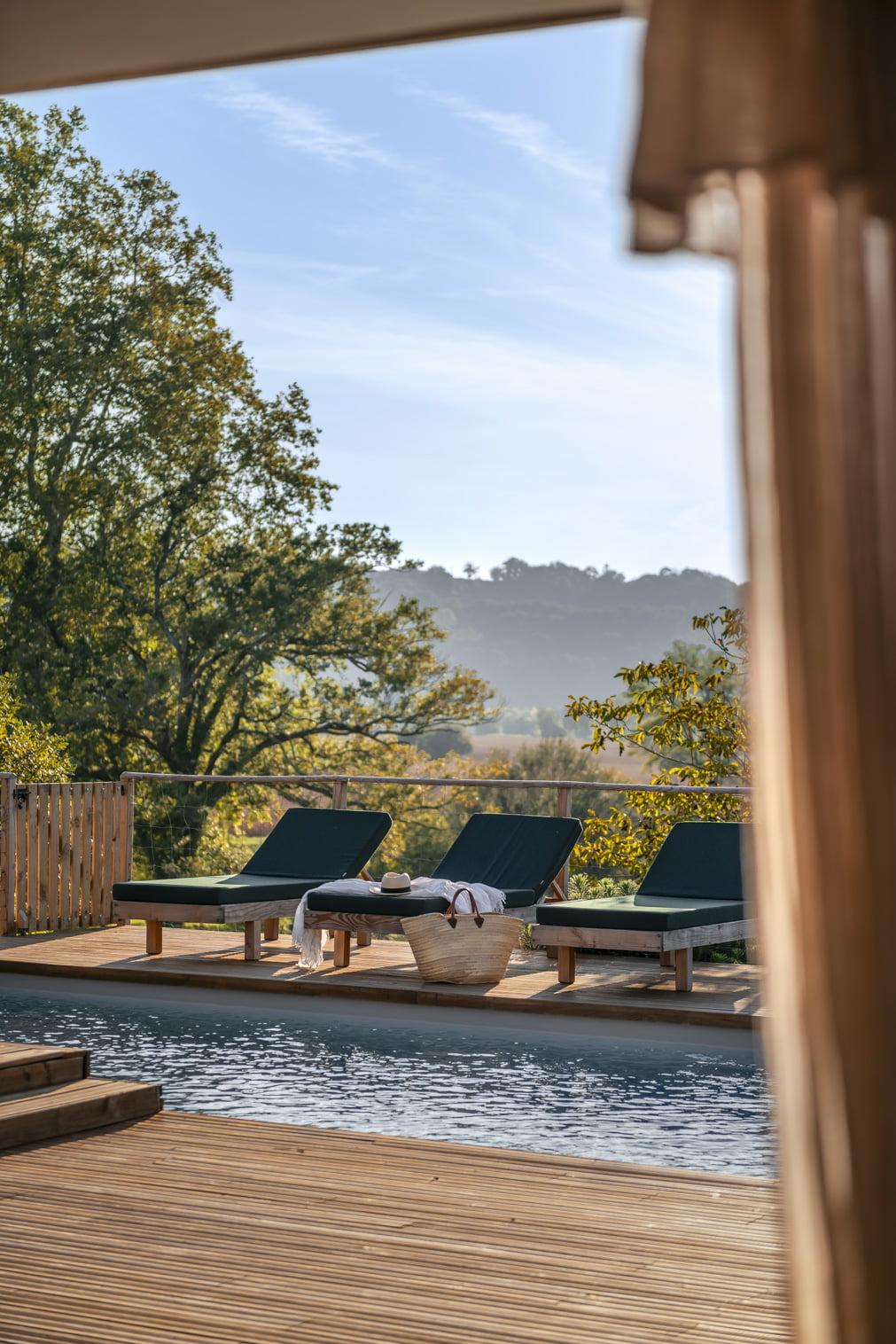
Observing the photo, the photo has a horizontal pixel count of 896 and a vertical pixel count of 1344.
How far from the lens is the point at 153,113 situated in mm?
25438

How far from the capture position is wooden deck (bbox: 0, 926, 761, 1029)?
6605 millimetres

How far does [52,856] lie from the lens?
8.95 m

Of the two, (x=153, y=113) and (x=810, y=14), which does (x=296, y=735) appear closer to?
(x=153, y=113)

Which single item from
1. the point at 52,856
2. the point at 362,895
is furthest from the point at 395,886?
the point at 52,856

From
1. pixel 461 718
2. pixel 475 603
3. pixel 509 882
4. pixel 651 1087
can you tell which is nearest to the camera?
pixel 651 1087

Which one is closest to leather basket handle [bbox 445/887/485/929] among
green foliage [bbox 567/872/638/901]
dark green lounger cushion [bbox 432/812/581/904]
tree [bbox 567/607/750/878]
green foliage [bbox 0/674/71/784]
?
dark green lounger cushion [bbox 432/812/581/904]

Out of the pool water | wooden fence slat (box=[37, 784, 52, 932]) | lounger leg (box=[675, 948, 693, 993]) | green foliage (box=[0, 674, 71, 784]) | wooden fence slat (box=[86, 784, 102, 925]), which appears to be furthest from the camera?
green foliage (box=[0, 674, 71, 784])

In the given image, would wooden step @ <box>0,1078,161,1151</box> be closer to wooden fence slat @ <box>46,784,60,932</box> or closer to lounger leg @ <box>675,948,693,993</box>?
lounger leg @ <box>675,948,693,993</box>

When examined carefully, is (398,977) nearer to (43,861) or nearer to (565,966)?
(565,966)

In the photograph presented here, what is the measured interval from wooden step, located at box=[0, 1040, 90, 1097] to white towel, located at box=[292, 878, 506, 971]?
2568mm

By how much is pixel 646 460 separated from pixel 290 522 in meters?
25.0

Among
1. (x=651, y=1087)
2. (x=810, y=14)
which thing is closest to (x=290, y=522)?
(x=651, y=1087)

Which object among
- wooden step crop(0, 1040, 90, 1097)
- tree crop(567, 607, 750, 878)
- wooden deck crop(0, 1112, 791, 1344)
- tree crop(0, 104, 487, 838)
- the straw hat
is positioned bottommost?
wooden deck crop(0, 1112, 791, 1344)

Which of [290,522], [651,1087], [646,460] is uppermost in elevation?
[646,460]
